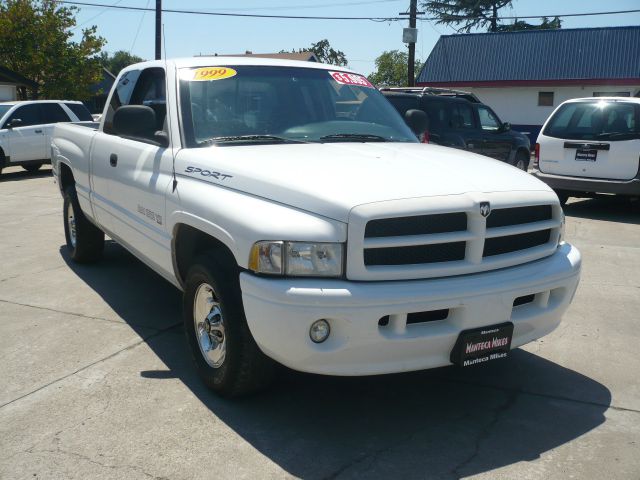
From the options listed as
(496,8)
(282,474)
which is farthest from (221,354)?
(496,8)

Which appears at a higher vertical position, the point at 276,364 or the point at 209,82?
the point at 209,82

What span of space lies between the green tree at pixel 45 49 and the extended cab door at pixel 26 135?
15130 mm

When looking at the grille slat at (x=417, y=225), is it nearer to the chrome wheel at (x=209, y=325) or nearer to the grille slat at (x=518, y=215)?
the grille slat at (x=518, y=215)

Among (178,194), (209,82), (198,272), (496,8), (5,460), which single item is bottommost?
(5,460)

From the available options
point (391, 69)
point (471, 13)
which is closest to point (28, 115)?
point (471, 13)

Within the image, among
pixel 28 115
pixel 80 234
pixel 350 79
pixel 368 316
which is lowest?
pixel 80 234

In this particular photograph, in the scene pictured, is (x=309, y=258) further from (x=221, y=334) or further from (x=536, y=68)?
(x=536, y=68)

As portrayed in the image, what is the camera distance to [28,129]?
53.9 ft

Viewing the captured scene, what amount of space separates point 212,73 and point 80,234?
2.93 meters

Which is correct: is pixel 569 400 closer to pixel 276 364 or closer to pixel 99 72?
pixel 276 364

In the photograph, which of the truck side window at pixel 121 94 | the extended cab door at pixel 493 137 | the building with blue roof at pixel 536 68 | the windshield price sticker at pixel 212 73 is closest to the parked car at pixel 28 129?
the extended cab door at pixel 493 137

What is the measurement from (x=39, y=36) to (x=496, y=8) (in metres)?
34.1

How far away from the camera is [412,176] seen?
3648 millimetres

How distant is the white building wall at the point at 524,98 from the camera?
3244cm
